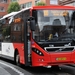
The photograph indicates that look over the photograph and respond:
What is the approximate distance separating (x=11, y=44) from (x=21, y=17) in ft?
9.32

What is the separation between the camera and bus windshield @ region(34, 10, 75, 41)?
43.2 ft

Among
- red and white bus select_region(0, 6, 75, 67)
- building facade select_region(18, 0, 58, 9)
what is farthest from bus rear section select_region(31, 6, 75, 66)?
building facade select_region(18, 0, 58, 9)

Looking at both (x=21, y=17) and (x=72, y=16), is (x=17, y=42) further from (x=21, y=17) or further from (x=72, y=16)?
(x=72, y=16)

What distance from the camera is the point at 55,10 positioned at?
13.5 m

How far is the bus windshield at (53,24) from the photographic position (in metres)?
13.2

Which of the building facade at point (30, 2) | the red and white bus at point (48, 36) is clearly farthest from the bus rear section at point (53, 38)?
the building facade at point (30, 2)

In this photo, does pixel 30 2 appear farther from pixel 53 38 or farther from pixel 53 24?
pixel 53 38

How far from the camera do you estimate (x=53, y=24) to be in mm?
13328

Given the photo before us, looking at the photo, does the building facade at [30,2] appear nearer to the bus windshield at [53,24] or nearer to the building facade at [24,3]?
the building facade at [24,3]

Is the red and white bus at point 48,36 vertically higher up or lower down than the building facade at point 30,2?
lower down

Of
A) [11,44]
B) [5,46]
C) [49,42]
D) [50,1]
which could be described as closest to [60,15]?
[49,42]

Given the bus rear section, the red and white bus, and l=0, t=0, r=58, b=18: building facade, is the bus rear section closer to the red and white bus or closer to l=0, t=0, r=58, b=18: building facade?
the red and white bus

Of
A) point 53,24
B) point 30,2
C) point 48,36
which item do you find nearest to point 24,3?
point 30,2

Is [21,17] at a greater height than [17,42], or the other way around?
[21,17]
